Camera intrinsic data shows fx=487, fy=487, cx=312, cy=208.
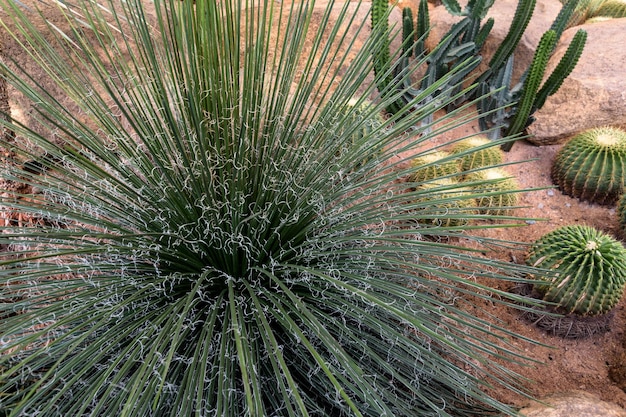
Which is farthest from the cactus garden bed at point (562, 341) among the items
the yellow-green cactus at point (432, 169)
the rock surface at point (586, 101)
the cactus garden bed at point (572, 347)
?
the rock surface at point (586, 101)

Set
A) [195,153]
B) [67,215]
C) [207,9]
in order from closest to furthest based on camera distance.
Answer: [207,9], [195,153], [67,215]

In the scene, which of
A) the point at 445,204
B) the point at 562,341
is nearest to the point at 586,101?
the point at 562,341

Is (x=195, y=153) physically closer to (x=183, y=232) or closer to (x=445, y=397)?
(x=183, y=232)

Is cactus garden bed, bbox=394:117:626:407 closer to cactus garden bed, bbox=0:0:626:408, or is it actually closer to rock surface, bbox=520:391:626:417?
cactus garden bed, bbox=0:0:626:408

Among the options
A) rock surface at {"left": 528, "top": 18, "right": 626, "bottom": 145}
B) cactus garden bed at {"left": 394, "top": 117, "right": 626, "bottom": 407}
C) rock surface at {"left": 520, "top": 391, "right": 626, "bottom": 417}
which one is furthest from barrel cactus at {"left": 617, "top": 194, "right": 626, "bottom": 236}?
rock surface at {"left": 520, "top": 391, "right": 626, "bottom": 417}

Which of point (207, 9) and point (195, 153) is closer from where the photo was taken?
point (207, 9)

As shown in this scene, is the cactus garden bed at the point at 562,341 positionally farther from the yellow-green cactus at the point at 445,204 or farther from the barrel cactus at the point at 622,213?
the yellow-green cactus at the point at 445,204

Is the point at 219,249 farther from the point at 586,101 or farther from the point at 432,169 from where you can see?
the point at 586,101

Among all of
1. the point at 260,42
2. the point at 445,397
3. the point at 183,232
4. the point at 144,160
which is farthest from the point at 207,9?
the point at 445,397

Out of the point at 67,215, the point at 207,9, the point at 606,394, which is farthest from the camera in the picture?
the point at 606,394
